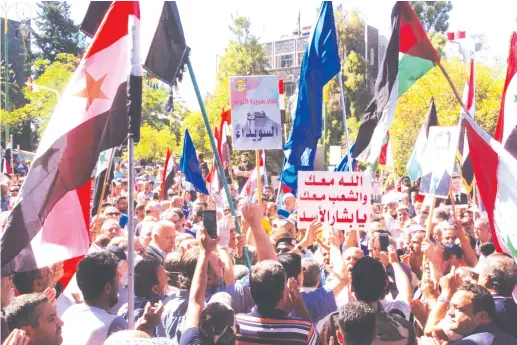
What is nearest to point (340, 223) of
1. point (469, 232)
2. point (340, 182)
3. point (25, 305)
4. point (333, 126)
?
point (340, 182)

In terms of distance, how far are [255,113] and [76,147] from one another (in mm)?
4946

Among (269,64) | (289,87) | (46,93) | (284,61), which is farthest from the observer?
(284,61)

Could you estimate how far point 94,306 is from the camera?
386cm

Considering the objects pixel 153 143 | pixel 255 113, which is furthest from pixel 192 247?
pixel 153 143

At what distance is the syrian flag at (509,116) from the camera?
5698 mm

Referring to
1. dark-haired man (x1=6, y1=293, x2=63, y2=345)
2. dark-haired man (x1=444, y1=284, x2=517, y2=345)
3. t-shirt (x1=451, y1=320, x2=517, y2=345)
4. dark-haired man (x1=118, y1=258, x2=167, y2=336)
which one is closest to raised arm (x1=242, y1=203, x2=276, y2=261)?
dark-haired man (x1=118, y1=258, x2=167, y2=336)

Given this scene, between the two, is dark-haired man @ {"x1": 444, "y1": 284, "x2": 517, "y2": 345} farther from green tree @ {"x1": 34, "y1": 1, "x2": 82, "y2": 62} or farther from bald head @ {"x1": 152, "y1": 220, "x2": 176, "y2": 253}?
green tree @ {"x1": 34, "y1": 1, "x2": 82, "y2": 62}

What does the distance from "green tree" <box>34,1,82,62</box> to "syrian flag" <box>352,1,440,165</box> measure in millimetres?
55800

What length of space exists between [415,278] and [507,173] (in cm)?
175

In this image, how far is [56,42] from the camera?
58844mm

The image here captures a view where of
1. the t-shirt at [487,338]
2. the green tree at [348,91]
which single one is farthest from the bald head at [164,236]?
the green tree at [348,91]

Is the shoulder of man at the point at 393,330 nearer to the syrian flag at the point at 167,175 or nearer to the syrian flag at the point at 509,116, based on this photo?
the syrian flag at the point at 509,116

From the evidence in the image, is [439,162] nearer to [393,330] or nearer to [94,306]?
[393,330]

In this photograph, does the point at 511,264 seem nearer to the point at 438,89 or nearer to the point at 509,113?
the point at 509,113
